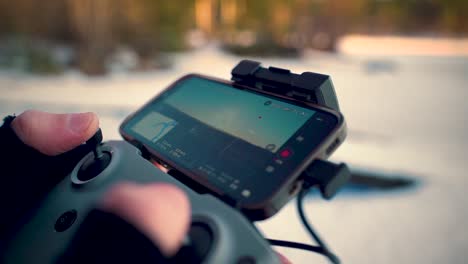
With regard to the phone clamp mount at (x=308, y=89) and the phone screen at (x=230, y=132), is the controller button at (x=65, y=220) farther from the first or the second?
the phone clamp mount at (x=308, y=89)

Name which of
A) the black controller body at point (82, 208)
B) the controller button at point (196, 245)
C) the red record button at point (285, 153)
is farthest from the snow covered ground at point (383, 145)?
the controller button at point (196, 245)

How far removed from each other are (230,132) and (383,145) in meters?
2.83

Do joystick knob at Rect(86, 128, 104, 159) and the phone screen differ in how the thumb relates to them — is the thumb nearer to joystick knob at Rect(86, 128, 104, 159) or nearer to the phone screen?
joystick knob at Rect(86, 128, 104, 159)

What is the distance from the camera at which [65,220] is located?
0.68m

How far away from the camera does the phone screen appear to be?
0.66 meters

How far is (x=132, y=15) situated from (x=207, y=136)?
1030 centimetres

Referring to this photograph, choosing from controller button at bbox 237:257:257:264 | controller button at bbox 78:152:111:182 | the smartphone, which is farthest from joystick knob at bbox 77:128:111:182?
controller button at bbox 237:257:257:264

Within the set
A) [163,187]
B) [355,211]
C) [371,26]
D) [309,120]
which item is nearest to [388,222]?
[355,211]

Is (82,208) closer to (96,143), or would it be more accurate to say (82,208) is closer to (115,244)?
(96,143)

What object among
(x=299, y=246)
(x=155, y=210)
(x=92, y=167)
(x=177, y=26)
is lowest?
(x=177, y=26)

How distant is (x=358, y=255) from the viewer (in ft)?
5.48

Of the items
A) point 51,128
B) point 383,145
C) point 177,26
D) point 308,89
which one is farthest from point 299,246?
point 177,26

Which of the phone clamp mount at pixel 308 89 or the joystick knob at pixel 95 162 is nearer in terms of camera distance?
the phone clamp mount at pixel 308 89

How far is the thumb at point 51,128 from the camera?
726 mm
